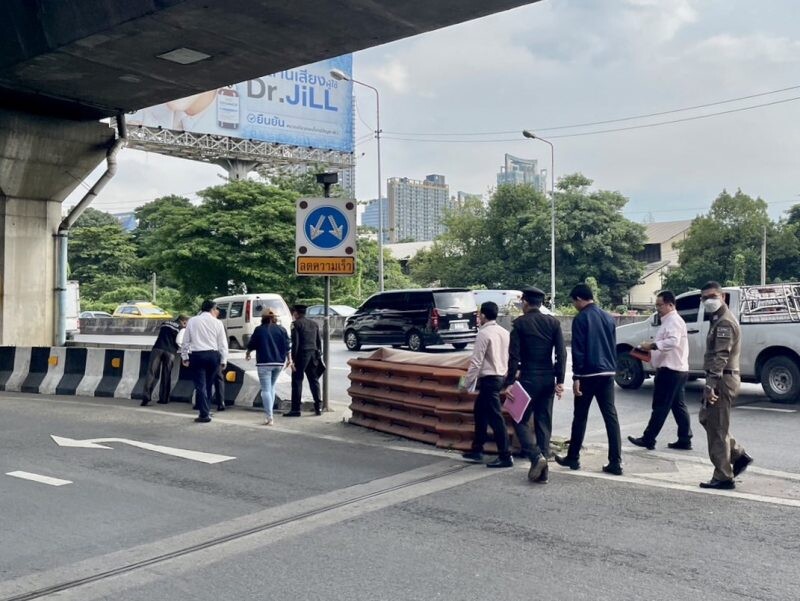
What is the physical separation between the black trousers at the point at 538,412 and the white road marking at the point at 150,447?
3.27m

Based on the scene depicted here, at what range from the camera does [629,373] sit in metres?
14.4

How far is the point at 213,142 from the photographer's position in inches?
1896

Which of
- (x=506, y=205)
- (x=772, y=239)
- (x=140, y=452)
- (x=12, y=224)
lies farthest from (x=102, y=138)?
(x=772, y=239)

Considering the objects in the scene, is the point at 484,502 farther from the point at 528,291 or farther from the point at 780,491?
the point at 780,491

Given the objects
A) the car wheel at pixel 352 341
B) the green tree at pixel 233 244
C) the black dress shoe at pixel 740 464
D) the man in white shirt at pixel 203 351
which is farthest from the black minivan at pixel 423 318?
the black dress shoe at pixel 740 464

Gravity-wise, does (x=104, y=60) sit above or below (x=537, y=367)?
above

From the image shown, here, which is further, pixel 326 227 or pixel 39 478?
pixel 326 227

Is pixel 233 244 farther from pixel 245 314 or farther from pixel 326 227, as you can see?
pixel 326 227

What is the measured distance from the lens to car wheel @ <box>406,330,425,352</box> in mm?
21781

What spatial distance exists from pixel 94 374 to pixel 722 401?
11241 millimetres

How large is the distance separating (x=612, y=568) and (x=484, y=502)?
1.74 metres

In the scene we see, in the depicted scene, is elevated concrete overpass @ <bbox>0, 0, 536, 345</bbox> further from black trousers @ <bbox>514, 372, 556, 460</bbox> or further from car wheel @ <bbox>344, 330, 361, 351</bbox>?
car wheel @ <bbox>344, 330, 361, 351</bbox>

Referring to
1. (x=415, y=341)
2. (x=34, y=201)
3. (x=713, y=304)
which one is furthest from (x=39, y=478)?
(x=415, y=341)

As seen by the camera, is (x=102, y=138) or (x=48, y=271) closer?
(x=102, y=138)
